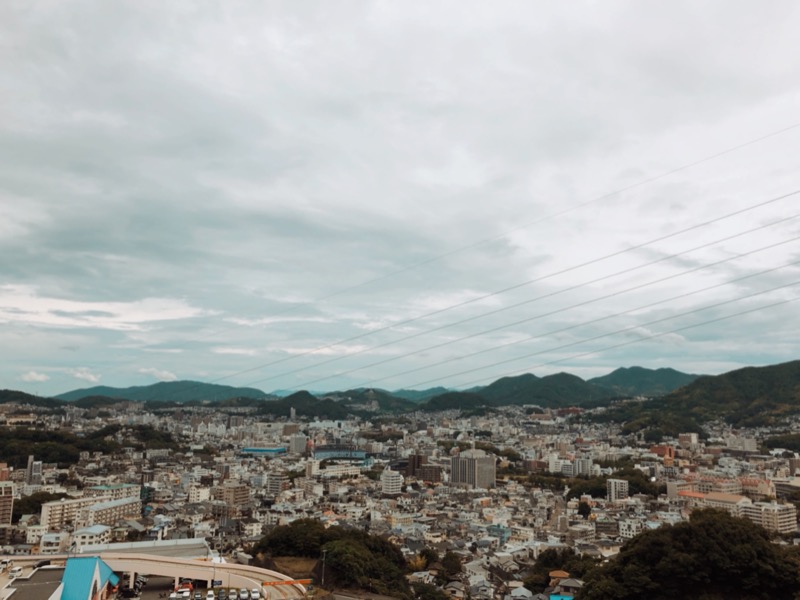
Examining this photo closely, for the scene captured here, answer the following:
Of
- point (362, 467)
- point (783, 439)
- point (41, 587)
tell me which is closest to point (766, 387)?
point (783, 439)

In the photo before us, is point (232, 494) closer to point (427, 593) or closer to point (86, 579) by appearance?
point (427, 593)

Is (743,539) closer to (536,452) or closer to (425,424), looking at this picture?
(536,452)

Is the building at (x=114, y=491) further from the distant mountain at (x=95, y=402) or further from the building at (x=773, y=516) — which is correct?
the distant mountain at (x=95, y=402)

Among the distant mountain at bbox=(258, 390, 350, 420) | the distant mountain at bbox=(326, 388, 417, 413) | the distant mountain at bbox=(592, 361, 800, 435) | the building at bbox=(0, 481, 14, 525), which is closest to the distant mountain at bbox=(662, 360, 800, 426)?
the distant mountain at bbox=(592, 361, 800, 435)

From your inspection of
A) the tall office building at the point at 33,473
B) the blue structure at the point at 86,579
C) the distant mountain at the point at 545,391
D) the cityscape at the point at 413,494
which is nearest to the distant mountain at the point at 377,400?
the distant mountain at the point at 545,391

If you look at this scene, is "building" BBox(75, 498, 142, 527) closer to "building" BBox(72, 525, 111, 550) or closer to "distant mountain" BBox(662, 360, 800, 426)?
"building" BBox(72, 525, 111, 550)

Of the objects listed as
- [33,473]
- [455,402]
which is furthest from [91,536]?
[455,402]
